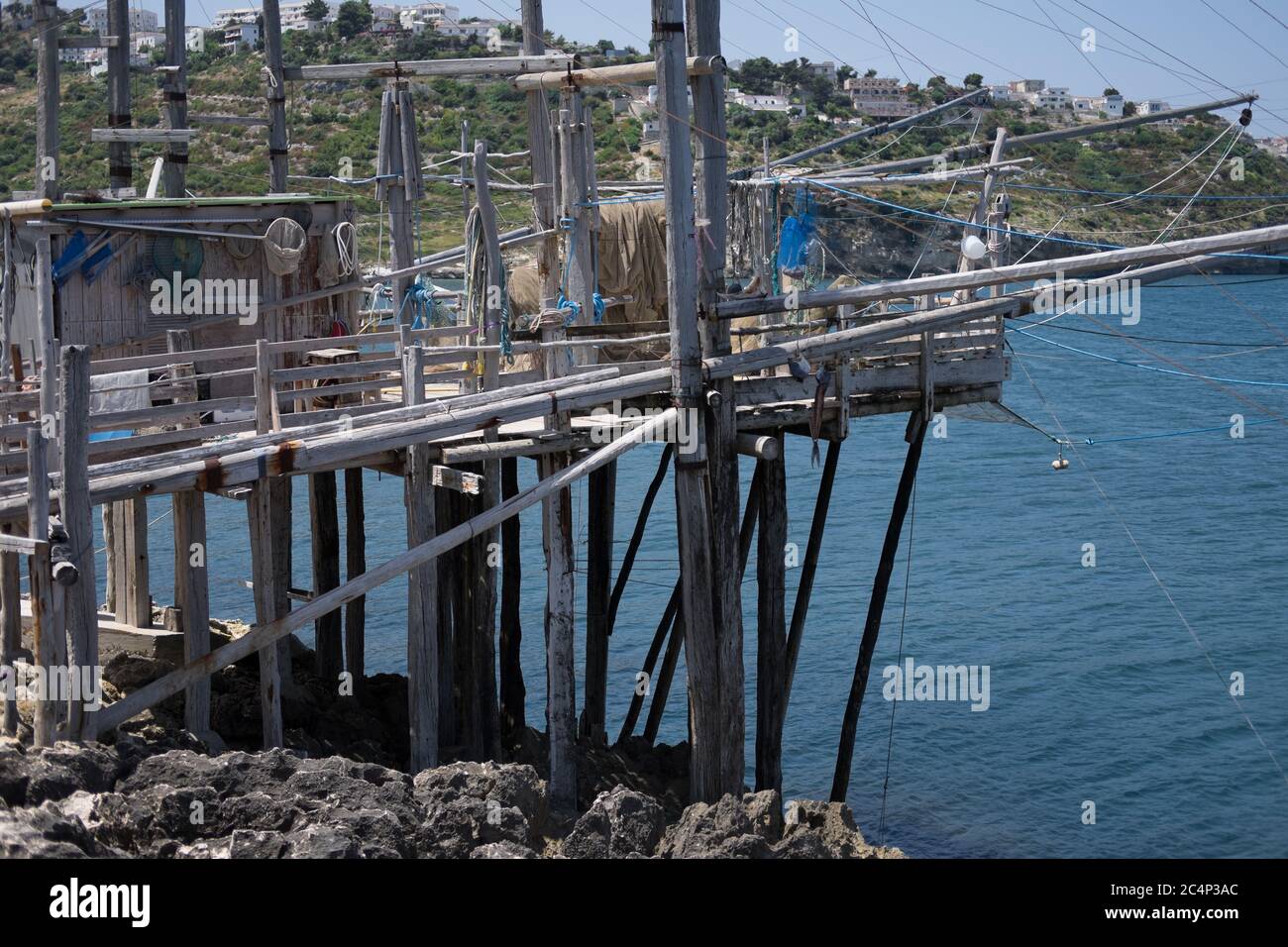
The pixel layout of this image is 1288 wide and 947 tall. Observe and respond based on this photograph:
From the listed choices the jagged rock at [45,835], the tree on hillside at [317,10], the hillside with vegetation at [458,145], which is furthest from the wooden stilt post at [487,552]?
the tree on hillside at [317,10]

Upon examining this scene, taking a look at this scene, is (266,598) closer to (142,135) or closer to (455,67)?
(455,67)

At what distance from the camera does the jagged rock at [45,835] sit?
7559mm

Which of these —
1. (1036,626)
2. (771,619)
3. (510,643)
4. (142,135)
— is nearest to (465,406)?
(771,619)

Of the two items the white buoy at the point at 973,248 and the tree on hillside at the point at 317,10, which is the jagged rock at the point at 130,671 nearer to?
the white buoy at the point at 973,248

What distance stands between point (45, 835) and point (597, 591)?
8384 millimetres

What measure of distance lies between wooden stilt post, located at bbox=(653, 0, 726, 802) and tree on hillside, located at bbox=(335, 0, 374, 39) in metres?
67.9

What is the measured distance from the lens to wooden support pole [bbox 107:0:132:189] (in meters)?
18.7

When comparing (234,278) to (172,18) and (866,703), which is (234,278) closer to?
(172,18)

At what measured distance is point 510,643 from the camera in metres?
15.5

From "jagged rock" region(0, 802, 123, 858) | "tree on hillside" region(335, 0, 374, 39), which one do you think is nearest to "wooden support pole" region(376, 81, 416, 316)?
"jagged rock" region(0, 802, 123, 858)

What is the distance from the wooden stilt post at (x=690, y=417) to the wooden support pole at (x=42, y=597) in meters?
4.94

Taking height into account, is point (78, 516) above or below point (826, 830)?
above

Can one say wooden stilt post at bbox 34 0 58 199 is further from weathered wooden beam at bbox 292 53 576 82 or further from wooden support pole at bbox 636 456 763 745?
wooden support pole at bbox 636 456 763 745

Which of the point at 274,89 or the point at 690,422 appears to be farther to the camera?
the point at 274,89
